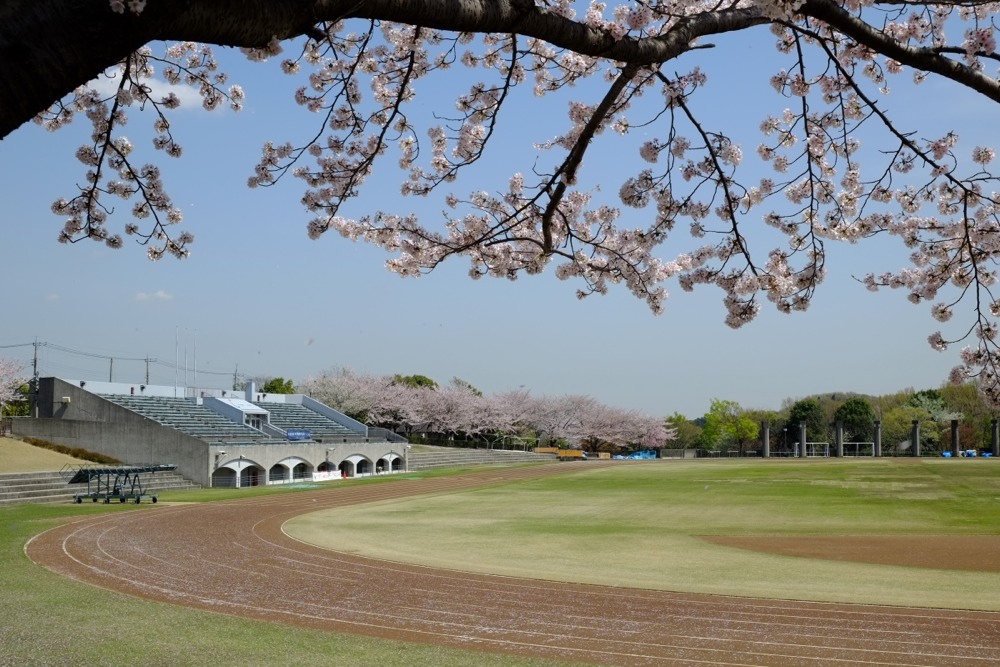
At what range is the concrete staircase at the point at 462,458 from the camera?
54.9 meters

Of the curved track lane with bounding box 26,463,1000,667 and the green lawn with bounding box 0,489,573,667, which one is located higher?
the green lawn with bounding box 0,489,573,667

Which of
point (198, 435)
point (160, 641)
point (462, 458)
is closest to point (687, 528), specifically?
point (160, 641)

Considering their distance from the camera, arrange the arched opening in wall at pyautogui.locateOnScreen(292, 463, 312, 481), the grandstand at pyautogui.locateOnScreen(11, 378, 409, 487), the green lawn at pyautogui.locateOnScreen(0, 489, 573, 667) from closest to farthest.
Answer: the green lawn at pyautogui.locateOnScreen(0, 489, 573, 667), the grandstand at pyautogui.locateOnScreen(11, 378, 409, 487), the arched opening in wall at pyautogui.locateOnScreen(292, 463, 312, 481)

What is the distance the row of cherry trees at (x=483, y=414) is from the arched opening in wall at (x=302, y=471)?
31217mm

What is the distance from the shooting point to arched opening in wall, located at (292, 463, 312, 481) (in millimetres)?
41950

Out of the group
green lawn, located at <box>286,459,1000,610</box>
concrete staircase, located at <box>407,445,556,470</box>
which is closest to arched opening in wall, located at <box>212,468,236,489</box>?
green lawn, located at <box>286,459,1000,610</box>

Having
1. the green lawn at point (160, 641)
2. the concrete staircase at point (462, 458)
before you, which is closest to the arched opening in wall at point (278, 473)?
the concrete staircase at point (462, 458)

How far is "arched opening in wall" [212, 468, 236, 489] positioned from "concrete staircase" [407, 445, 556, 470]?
16.8 metres

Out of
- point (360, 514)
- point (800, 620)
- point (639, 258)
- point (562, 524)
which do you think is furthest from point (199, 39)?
point (360, 514)

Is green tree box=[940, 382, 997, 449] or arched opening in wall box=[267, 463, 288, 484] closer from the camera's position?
arched opening in wall box=[267, 463, 288, 484]

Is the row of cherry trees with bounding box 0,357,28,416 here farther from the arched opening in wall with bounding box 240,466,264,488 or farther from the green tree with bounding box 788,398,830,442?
the green tree with bounding box 788,398,830,442

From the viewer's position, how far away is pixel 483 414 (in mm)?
81000

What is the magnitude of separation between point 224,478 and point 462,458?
2530cm

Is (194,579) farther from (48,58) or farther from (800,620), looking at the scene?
(48,58)
